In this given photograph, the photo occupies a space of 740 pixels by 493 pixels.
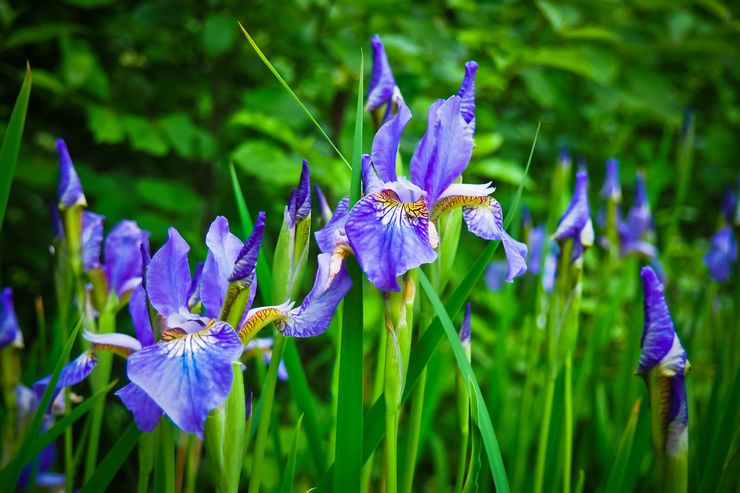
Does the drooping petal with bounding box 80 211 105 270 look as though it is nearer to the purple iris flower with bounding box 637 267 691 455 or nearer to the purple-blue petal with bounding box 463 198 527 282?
the purple-blue petal with bounding box 463 198 527 282

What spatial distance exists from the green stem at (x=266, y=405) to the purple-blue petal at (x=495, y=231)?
0.20m

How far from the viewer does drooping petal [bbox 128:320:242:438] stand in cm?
46

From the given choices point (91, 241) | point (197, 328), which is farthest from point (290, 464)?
point (91, 241)

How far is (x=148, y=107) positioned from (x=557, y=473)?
1.51 meters

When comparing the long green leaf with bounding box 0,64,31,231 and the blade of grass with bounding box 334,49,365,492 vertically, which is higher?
the long green leaf with bounding box 0,64,31,231

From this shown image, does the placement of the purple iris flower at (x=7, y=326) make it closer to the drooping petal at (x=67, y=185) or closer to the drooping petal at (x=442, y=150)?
the drooping petal at (x=67, y=185)

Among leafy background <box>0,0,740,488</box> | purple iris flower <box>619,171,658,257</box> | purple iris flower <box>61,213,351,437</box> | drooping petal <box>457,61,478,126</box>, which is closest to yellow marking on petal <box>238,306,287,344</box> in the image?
purple iris flower <box>61,213,351,437</box>

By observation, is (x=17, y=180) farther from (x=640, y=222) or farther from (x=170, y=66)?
(x=640, y=222)

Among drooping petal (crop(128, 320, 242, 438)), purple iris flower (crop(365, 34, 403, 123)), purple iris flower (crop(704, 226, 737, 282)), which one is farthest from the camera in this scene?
purple iris flower (crop(704, 226, 737, 282))

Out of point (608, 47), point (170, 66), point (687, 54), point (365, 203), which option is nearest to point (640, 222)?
point (608, 47)

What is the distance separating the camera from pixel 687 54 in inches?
77.9

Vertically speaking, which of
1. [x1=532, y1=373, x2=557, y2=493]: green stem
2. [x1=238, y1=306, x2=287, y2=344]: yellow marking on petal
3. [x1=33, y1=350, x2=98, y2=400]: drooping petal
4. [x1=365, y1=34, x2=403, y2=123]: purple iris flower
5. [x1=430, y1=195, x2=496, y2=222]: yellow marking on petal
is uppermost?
[x1=365, y1=34, x2=403, y2=123]: purple iris flower

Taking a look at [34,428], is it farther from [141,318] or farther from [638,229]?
[638,229]

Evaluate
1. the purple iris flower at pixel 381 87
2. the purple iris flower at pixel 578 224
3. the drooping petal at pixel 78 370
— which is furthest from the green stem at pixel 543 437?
the drooping petal at pixel 78 370
